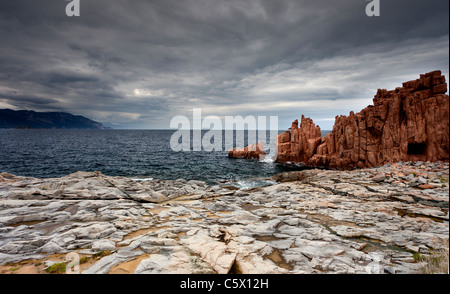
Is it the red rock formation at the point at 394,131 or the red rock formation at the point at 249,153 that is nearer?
the red rock formation at the point at 394,131

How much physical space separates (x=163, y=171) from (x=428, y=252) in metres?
42.9

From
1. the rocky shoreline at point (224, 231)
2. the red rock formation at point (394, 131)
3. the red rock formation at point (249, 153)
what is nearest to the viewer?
the rocky shoreline at point (224, 231)

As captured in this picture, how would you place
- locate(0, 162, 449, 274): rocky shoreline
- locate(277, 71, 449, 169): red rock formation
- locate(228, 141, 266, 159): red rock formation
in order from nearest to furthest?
1. locate(0, 162, 449, 274): rocky shoreline
2. locate(277, 71, 449, 169): red rock formation
3. locate(228, 141, 266, 159): red rock formation

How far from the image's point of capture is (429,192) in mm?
17188

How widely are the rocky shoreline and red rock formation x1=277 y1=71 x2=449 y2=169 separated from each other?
1692 centimetres

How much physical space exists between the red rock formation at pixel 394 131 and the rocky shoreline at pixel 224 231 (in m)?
16.9

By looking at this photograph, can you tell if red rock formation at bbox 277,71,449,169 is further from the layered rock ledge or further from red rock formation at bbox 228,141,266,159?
red rock formation at bbox 228,141,266,159

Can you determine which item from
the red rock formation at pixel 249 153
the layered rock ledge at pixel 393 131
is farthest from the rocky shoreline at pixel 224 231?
the red rock formation at pixel 249 153

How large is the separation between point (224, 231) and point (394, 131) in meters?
42.8

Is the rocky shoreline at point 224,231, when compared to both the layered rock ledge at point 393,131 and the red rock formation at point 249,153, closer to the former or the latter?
the layered rock ledge at point 393,131

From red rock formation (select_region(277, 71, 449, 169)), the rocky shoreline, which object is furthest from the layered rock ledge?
the rocky shoreline

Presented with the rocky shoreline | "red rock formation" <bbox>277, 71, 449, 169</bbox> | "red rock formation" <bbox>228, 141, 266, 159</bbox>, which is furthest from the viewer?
"red rock formation" <bbox>228, 141, 266, 159</bbox>

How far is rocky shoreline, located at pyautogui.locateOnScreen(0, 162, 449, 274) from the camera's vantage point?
7.54 m

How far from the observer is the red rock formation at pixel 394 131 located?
3039 cm
